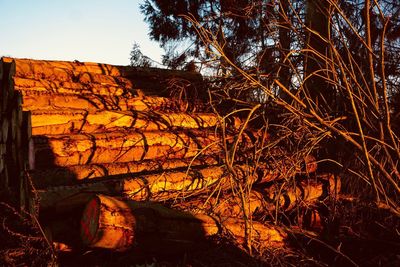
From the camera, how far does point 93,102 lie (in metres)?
4.56

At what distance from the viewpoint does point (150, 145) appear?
4.23 meters

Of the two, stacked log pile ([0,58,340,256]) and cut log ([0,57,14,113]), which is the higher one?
cut log ([0,57,14,113])

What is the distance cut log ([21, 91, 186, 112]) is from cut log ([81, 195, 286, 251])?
1.75 m

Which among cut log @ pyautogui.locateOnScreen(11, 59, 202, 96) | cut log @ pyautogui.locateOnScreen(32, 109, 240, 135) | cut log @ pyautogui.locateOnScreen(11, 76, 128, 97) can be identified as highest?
cut log @ pyautogui.locateOnScreen(11, 59, 202, 96)

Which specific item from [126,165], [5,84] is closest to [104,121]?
[126,165]

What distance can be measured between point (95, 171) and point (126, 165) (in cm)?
35

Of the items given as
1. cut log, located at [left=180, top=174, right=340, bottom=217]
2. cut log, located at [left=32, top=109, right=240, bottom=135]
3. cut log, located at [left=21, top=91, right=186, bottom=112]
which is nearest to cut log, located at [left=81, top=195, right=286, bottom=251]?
cut log, located at [left=180, top=174, right=340, bottom=217]

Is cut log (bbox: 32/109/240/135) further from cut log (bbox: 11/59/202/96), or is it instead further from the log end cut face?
the log end cut face

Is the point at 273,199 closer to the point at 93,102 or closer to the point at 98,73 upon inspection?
the point at 93,102

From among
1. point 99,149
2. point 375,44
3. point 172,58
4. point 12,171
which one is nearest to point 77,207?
point 99,149

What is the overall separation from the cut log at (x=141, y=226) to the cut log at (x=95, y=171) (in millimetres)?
496

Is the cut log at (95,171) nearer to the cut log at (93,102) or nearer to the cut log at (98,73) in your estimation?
the cut log at (93,102)

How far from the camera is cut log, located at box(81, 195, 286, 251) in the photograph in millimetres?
2649

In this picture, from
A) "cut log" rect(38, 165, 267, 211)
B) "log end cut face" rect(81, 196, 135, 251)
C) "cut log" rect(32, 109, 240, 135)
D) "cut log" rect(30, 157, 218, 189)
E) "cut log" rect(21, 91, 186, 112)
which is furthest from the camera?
"cut log" rect(21, 91, 186, 112)
